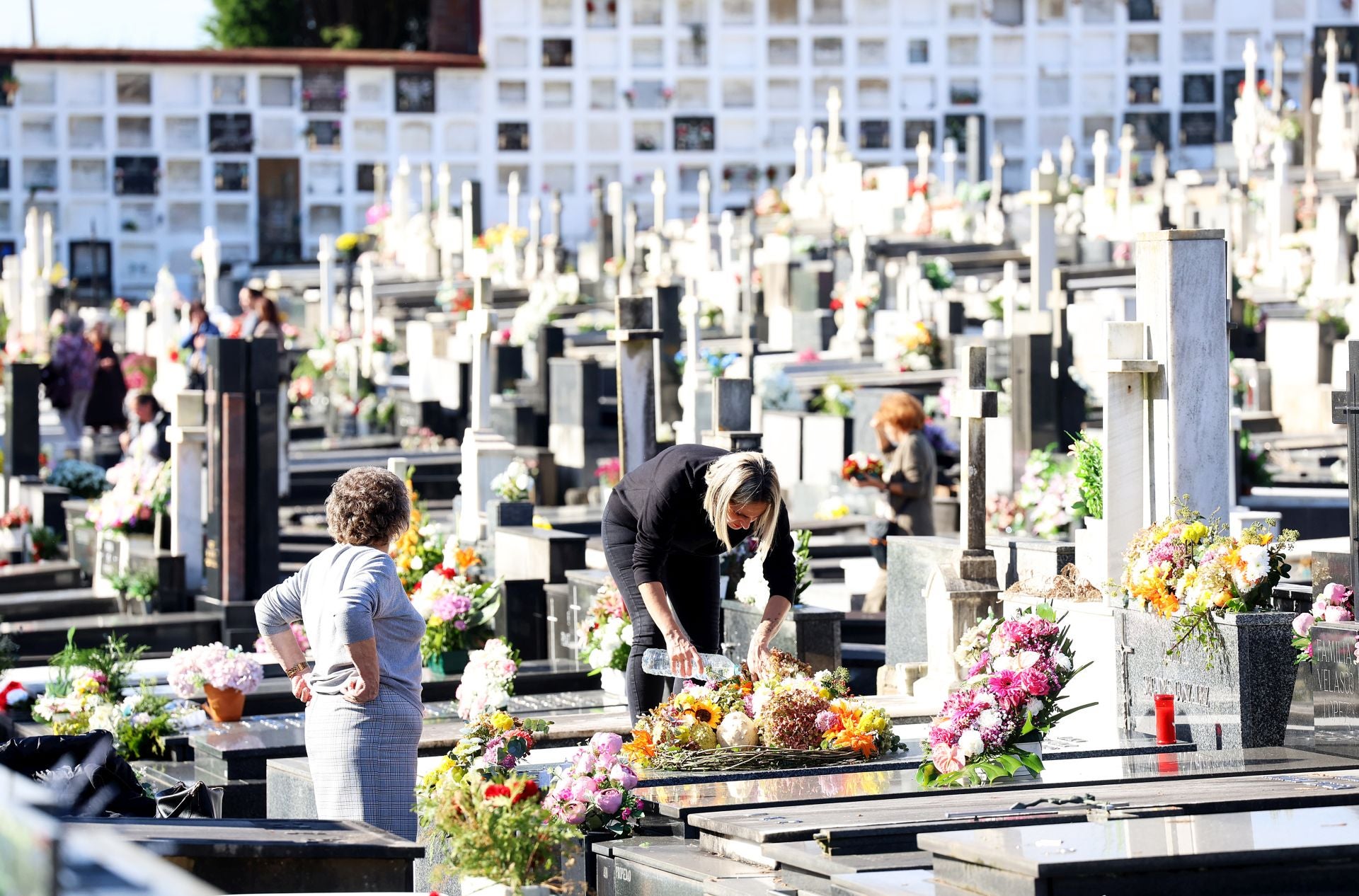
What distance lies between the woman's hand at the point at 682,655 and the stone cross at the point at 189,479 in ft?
17.3

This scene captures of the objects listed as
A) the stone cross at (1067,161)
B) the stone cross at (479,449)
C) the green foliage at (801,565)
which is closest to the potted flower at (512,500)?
the stone cross at (479,449)

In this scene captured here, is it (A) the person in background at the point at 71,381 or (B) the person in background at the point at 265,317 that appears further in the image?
(A) the person in background at the point at 71,381

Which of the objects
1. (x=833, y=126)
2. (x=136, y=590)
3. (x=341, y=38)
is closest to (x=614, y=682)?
(x=136, y=590)

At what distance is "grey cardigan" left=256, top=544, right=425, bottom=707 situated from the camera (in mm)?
4371

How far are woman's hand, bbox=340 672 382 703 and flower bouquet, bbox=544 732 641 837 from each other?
1.36ft

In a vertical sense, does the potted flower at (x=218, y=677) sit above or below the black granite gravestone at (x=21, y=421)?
below

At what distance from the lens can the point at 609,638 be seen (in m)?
7.26

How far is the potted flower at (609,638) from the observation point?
7.23 m

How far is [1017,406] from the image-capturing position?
12.3m

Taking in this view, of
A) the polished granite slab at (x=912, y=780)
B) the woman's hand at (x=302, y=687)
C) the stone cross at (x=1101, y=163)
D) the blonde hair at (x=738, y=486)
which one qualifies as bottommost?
the polished granite slab at (x=912, y=780)

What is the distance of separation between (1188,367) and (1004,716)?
1657 millimetres

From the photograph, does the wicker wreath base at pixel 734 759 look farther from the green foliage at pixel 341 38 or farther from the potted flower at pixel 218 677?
the green foliage at pixel 341 38

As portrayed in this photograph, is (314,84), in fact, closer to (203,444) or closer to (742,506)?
(203,444)

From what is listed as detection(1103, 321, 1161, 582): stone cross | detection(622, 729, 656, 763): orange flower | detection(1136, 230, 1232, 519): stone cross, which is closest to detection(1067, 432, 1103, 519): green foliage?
detection(1103, 321, 1161, 582): stone cross
